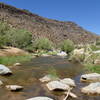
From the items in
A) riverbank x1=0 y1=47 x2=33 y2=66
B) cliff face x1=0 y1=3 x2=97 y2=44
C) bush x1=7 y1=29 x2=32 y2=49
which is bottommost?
riverbank x1=0 y1=47 x2=33 y2=66

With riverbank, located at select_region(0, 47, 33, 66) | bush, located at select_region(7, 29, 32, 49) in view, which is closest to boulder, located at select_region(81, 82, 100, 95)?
riverbank, located at select_region(0, 47, 33, 66)

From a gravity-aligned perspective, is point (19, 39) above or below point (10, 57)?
above

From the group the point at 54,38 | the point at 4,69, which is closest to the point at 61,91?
the point at 4,69

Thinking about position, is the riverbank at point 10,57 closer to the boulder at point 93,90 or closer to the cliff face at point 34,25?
the boulder at point 93,90

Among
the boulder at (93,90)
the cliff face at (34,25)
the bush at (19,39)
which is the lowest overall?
the boulder at (93,90)

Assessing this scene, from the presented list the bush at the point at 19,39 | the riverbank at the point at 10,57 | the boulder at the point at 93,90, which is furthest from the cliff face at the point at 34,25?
the boulder at the point at 93,90

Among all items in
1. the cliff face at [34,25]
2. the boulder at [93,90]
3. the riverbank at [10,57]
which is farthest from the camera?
the cliff face at [34,25]

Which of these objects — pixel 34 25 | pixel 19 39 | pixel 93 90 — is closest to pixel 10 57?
pixel 93 90

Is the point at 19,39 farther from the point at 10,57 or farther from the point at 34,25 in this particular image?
the point at 34,25

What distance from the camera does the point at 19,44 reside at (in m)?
57.1

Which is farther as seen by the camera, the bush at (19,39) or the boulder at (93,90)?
the bush at (19,39)

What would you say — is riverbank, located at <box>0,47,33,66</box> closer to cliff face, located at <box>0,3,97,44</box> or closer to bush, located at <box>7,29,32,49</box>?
bush, located at <box>7,29,32,49</box>

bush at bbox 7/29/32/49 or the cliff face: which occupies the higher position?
the cliff face

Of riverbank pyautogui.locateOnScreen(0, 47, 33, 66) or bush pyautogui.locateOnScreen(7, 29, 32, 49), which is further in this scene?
bush pyautogui.locateOnScreen(7, 29, 32, 49)
